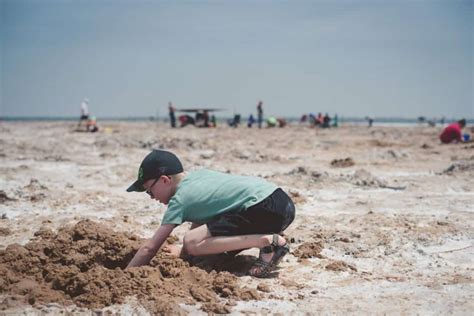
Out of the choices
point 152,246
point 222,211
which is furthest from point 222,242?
point 152,246

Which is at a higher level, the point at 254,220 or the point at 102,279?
the point at 254,220

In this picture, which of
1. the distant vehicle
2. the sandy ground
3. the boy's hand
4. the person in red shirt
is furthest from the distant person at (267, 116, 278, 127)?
the boy's hand

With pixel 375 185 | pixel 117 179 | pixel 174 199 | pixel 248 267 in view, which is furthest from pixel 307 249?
pixel 117 179

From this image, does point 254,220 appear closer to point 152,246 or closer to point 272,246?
point 272,246

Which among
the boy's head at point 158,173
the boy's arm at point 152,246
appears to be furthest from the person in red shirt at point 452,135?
the boy's arm at point 152,246

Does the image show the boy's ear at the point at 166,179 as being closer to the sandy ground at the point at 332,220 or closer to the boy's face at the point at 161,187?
the boy's face at the point at 161,187

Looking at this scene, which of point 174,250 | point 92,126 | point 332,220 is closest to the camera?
point 174,250

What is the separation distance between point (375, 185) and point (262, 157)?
3.83 m

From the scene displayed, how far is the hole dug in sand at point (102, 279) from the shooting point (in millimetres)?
2637

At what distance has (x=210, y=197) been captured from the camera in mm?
3148

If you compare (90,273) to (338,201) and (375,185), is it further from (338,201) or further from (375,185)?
(375,185)

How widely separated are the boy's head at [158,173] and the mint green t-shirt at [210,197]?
0.09m

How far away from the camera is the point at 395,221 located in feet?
15.2

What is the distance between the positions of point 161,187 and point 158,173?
120 mm
